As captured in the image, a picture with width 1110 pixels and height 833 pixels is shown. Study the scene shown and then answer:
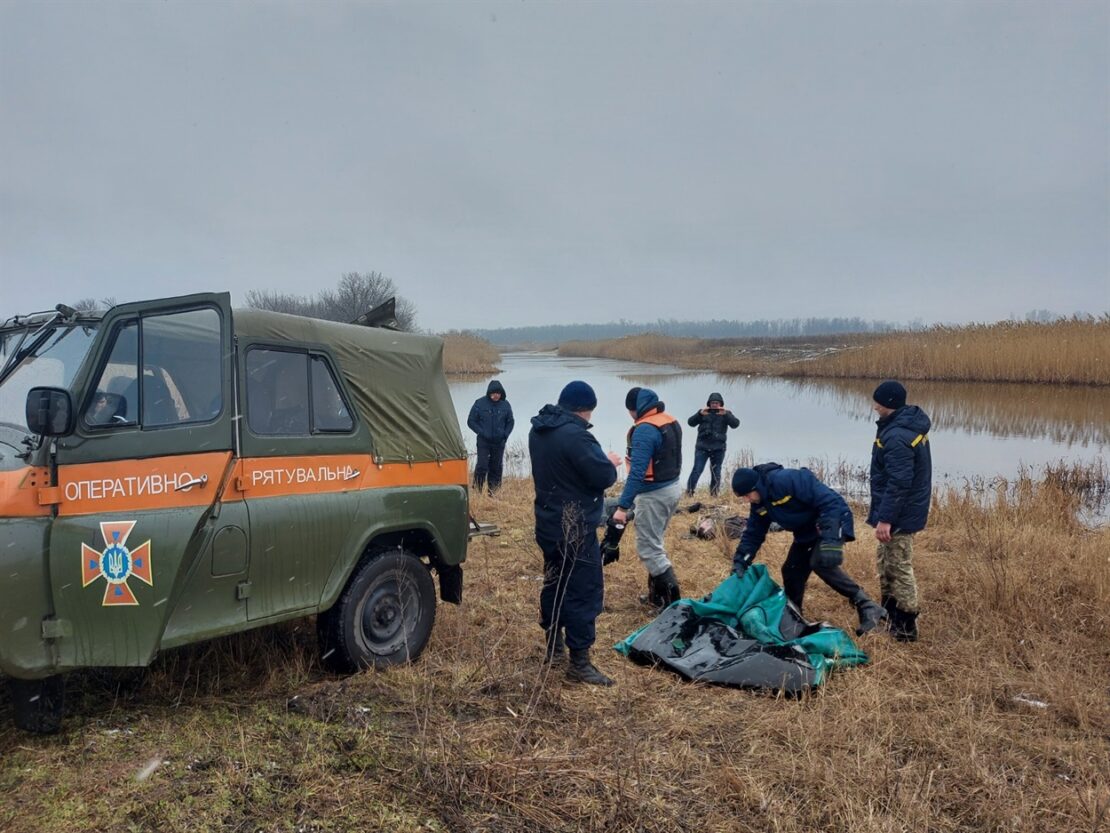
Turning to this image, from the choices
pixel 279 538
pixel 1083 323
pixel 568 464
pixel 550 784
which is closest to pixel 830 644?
pixel 568 464

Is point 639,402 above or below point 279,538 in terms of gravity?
above

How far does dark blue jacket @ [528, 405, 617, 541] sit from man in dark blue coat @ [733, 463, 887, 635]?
4.71 feet

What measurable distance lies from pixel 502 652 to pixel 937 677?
2819 mm

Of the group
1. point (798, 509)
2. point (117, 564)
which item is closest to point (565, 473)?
point (798, 509)

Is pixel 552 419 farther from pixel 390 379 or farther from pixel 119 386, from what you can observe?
Answer: pixel 119 386

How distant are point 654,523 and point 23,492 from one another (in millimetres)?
4327

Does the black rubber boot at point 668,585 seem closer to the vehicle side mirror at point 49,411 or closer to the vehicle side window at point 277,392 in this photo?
the vehicle side window at point 277,392

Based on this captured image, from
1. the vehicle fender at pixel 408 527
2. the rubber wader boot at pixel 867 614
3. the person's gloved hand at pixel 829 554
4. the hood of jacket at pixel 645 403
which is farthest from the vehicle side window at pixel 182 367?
the rubber wader boot at pixel 867 614

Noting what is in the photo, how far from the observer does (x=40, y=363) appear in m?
3.55

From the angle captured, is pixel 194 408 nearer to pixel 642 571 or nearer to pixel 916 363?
pixel 642 571

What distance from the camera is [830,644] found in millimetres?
4645

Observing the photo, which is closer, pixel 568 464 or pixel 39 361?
pixel 39 361

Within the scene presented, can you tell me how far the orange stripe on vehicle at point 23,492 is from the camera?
3012mm

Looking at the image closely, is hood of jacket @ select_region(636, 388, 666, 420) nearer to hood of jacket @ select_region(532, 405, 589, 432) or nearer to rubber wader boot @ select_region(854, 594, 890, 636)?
hood of jacket @ select_region(532, 405, 589, 432)
